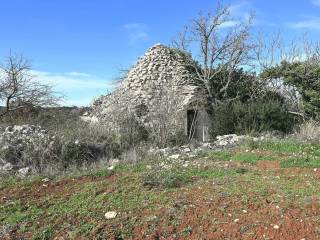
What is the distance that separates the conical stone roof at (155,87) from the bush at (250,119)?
1.39 m

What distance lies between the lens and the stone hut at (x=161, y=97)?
15.5 meters

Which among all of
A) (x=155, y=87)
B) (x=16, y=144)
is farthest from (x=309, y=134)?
(x=16, y=144)

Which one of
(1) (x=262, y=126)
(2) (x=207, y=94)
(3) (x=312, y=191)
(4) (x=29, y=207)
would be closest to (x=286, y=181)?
(3) (x=312, y=191)

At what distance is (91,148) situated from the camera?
41.5 feet

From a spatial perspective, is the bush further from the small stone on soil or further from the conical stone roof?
the small stone on soil

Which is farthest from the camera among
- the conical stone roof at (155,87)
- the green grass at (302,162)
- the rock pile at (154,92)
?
the conical stone roof at (155,87)

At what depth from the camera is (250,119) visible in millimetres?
16281

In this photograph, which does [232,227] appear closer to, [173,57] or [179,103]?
[179,103]

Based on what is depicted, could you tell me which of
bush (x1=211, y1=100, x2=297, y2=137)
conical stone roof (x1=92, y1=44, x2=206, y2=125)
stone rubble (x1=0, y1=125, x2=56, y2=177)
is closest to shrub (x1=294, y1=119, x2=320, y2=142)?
bush (x1=211, y1=100, x2=297, y2=137)

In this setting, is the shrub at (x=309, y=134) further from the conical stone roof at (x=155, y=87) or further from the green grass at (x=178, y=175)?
the green grass at (x=178, y=175)

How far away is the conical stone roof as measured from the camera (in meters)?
16.0

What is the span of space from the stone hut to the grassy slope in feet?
18.7

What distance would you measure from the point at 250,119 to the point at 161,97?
3172 millimetres

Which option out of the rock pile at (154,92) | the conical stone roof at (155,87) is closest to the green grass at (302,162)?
the rock pile at (154,92)
